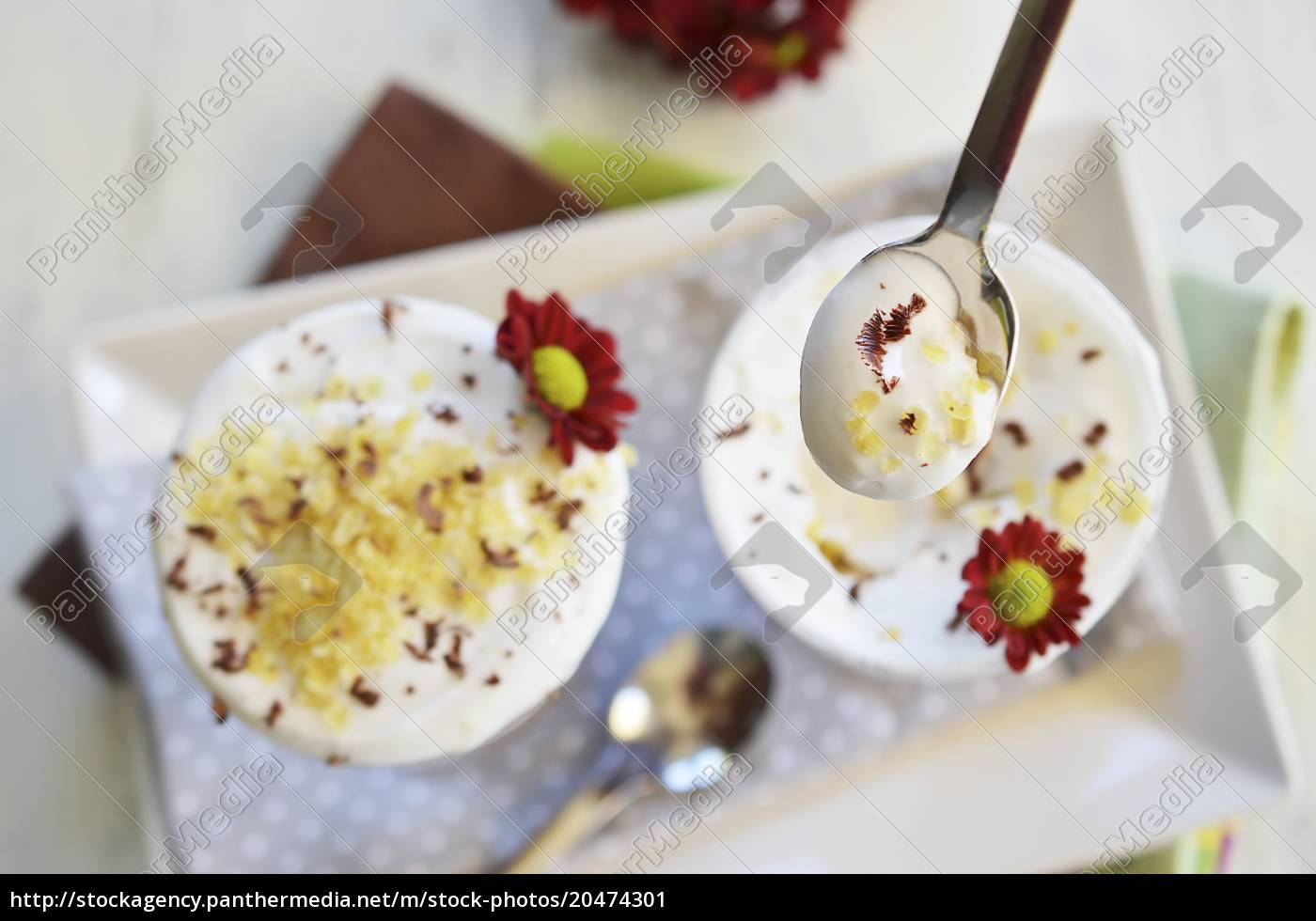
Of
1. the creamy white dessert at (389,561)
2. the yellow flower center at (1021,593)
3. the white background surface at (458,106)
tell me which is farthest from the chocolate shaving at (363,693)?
the white background surface at (458,106)

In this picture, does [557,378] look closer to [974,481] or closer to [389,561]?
[389,561]

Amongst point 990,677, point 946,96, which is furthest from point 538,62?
point 990,677

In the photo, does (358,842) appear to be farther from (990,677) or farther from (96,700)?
(990,677)

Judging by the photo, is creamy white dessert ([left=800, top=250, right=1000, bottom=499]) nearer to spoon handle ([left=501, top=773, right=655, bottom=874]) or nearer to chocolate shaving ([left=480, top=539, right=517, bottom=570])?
chocolate shaving ([left=480, top=539, right=517, bottom=570])

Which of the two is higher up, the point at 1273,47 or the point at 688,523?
the point at 1273,47
